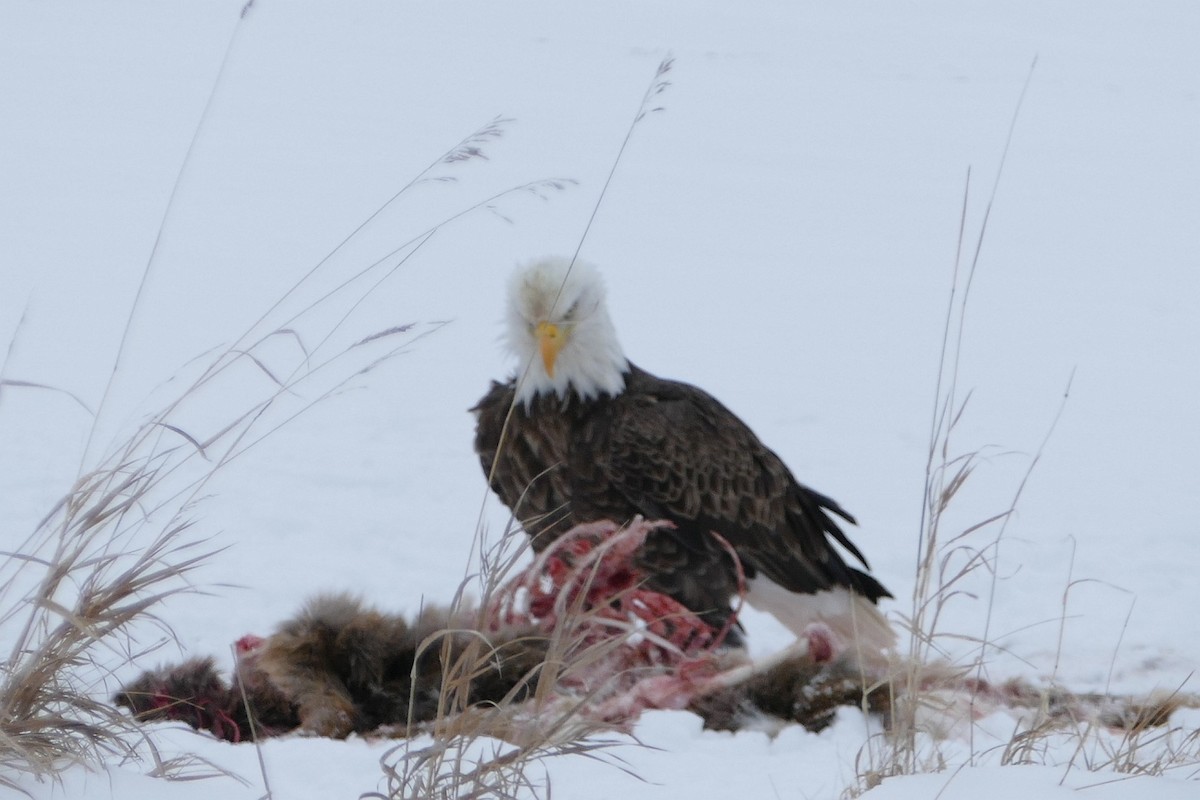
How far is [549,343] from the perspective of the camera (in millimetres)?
3377

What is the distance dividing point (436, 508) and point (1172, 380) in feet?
12.6

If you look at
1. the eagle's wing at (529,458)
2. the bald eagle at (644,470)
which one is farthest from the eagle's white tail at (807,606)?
the eagle's wing at (529,458)

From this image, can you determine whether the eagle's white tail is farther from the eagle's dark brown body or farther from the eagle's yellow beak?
the eagle's yellow beak

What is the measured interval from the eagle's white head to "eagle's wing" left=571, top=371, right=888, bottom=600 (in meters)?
0.10

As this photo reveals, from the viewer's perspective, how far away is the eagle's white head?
11.3 feet

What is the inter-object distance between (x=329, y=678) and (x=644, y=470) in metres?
1.60

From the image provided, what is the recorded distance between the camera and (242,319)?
6637 millimetres

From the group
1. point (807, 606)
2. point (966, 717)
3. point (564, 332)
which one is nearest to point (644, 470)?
point (564, 332)

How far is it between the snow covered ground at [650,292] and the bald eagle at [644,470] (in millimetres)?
329

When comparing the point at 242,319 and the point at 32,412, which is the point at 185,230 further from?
the point at 32,412

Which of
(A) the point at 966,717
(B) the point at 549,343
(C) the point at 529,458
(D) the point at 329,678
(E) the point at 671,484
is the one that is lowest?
(A) the point at 966,717

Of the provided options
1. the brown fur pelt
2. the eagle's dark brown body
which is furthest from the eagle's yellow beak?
the brown fur pelt

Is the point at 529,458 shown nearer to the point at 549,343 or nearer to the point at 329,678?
the point at 549,343

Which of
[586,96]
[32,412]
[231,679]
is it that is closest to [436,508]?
[32,412]
